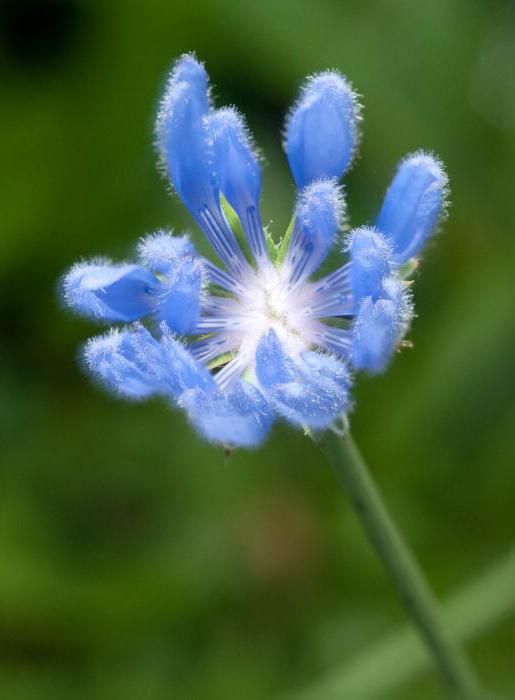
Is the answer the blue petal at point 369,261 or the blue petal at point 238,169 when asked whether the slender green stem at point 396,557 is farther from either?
the blue petal at point 238,169

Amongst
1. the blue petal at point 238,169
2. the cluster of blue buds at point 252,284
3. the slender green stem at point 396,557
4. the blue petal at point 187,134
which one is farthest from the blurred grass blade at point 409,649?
the blue petal at point 187,134

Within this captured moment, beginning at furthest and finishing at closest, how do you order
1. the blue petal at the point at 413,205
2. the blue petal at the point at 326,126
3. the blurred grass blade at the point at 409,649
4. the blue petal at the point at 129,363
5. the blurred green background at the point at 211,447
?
the blurred green background at the point at 211,447, the blurred grass blade at the point at 409,649, the blue petal at the point at 326,126, the blue petal at the point at 413,205, the blue petal at the point at 129,363

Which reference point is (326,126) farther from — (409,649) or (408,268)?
(409,649)

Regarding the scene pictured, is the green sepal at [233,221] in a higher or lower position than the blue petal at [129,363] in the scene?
higher

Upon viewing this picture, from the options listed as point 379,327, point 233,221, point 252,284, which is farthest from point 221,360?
point 379,327

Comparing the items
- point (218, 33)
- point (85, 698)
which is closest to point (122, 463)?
point (85, 698)

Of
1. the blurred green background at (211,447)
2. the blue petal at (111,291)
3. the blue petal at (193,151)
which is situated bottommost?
the blue petal at (111,291)
